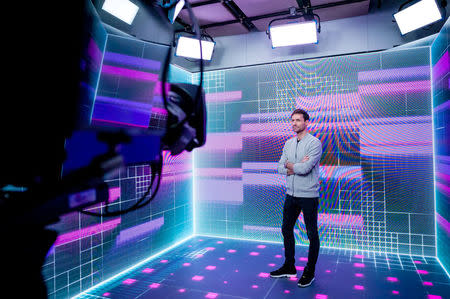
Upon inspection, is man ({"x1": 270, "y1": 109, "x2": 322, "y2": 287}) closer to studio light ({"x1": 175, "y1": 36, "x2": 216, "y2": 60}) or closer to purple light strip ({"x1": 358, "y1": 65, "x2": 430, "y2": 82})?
purple light strip ({"x1": 358, "y1": 65, "x2": 430, "y2": 82})

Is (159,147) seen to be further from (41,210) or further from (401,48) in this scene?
(401,48)

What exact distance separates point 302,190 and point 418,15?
84.4 inches

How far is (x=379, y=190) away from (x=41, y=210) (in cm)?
385

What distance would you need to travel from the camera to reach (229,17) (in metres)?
3.88

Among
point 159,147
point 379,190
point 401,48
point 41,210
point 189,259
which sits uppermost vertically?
point 401,48

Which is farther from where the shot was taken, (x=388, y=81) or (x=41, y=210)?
(x=388, y=81)

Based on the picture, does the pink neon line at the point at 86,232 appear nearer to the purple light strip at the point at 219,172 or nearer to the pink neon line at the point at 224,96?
the purple light strip at the point at 219,172

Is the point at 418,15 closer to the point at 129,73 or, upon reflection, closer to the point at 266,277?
the point at 129,73

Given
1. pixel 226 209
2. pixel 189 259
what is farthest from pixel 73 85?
pixel 226 209

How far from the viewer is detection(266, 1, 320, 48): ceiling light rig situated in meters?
3.57

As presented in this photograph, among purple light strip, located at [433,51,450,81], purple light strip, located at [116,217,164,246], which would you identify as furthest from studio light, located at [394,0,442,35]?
purple light strip, located at [116,217,164,246]

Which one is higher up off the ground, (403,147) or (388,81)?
(388,81)

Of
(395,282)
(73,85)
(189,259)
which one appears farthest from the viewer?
(189,259)

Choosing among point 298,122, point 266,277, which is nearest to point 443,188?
point 298,122
